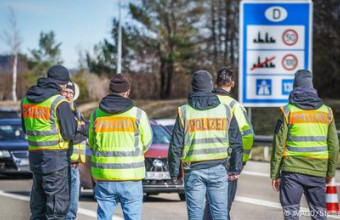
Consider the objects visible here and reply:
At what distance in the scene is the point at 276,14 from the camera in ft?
69.7

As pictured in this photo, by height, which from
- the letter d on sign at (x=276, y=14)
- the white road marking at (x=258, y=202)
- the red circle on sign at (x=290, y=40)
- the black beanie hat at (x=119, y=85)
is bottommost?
the white road marking at (x=258, y=202)

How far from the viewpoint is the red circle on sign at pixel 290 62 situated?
2108cm

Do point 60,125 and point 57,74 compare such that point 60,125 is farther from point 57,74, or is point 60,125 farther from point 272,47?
point 272,47

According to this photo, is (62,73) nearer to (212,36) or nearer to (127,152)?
(127,152)

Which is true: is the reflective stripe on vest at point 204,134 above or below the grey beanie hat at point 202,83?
below

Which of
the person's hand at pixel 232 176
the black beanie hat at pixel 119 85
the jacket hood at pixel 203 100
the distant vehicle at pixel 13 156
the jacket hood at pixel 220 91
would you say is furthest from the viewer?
the distant vehicle at pixel 13 156

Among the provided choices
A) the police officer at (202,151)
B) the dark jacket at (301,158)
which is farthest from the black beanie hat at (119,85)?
the dark jacket at (301,158)

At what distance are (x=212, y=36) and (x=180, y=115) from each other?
1827 inches

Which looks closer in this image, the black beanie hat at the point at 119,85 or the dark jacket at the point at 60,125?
the black beanie hat at the point at 119,85

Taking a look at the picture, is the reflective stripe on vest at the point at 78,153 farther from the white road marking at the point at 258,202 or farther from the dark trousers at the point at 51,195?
the white road marking at the point at 258,202

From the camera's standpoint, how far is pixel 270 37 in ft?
70.2

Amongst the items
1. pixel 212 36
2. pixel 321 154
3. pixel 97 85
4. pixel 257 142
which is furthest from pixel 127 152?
pixel 97 85

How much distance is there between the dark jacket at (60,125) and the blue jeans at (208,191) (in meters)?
1.40

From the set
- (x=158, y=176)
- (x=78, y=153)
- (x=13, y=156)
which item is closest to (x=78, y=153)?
(x=78, y=153)
